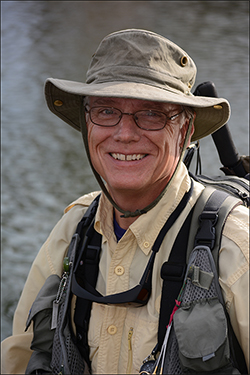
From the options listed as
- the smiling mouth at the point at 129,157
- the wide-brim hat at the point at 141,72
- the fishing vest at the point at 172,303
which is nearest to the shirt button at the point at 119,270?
the fishing vest at the point at 172,303

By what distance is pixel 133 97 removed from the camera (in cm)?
139

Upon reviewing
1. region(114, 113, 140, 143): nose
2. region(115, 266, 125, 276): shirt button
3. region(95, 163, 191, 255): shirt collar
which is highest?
region(114, 113, 140, 143): nose

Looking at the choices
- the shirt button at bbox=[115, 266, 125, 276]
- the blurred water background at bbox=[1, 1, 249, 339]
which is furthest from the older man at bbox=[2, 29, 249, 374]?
the blurred water background at bbox=[1, 1, 249, 339]

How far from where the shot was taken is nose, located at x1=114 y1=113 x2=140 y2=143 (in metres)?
1.50

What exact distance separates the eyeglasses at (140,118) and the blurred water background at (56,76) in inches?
113

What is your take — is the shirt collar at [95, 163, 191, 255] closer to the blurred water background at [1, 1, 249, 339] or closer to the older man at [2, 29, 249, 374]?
the older man at [2, 29, 249, 374]

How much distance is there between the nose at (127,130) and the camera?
1.50m

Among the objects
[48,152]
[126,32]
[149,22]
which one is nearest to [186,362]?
[126,32]

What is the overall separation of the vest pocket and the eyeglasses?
0.59m

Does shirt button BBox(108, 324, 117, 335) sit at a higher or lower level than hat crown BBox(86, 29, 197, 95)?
lower

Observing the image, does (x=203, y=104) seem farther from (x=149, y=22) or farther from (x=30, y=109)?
(x=149, y=22)

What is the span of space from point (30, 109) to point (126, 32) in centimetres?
636

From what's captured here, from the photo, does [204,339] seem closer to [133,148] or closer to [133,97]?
[133,148]

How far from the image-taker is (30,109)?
764cm
